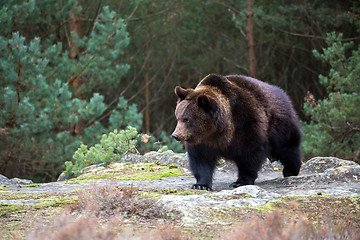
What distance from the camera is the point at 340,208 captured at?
4.63 meters

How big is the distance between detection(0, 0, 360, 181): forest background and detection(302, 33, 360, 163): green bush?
0.10ft

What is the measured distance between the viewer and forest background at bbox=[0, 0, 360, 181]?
13039 mm

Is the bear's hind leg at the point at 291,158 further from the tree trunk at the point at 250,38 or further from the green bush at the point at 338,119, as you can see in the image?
the tree trunk at the point at 250,38

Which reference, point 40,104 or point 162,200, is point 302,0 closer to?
point 40,104

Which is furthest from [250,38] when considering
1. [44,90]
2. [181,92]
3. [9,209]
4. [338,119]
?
[9,209]

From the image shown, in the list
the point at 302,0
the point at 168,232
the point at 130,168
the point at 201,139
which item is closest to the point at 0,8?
the point at 130,168

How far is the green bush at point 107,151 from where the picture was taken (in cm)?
910

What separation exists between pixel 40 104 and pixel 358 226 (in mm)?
10860

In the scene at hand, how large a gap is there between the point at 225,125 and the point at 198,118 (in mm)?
374

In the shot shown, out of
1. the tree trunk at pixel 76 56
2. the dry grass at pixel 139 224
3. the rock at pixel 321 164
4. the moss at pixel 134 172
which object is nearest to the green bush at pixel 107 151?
the moss at pixel 134 172

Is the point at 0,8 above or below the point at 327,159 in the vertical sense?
above

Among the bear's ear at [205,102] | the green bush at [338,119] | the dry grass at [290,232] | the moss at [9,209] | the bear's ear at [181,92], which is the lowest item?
the green bush at [338,119]

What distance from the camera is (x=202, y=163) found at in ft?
20.6

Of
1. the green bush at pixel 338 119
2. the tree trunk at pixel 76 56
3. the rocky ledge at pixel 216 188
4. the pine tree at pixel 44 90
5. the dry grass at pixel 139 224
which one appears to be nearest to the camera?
the dry grass at pixel 139 224
